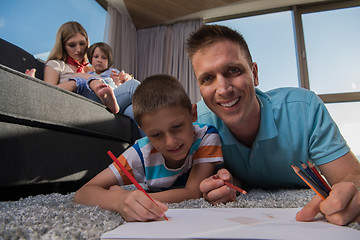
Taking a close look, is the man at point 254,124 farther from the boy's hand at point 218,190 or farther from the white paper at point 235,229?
the white paper at point 235,229

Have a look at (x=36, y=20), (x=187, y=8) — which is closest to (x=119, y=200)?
(x=36, y=20)

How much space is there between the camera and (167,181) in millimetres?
762

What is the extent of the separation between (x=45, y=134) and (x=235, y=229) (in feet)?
2.47

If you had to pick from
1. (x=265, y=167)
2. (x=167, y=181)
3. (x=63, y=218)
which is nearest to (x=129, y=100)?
(x=167, y=181)

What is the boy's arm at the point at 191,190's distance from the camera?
65 centimetres

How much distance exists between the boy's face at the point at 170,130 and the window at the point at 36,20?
167 cm

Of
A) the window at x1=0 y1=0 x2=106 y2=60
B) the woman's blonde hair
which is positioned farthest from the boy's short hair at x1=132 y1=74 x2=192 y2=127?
Result: the window at x1=0 y1=0 x2=106 y2=60

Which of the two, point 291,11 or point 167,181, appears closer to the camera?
point 167,181

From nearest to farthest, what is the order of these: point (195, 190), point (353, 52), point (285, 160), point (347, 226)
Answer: point (347, 226)
point (195, 190)
point (285, 160)
point (353, 52)

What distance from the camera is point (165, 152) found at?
70 centimetres

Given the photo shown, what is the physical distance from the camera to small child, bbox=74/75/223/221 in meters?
0.66

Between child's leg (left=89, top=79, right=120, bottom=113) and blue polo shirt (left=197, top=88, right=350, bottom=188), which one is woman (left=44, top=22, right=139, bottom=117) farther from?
blue polo shirt (left=197, top=88, right=350, bottom=188)

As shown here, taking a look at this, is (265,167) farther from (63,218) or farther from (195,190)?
(63,218)

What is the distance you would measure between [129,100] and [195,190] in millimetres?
879
